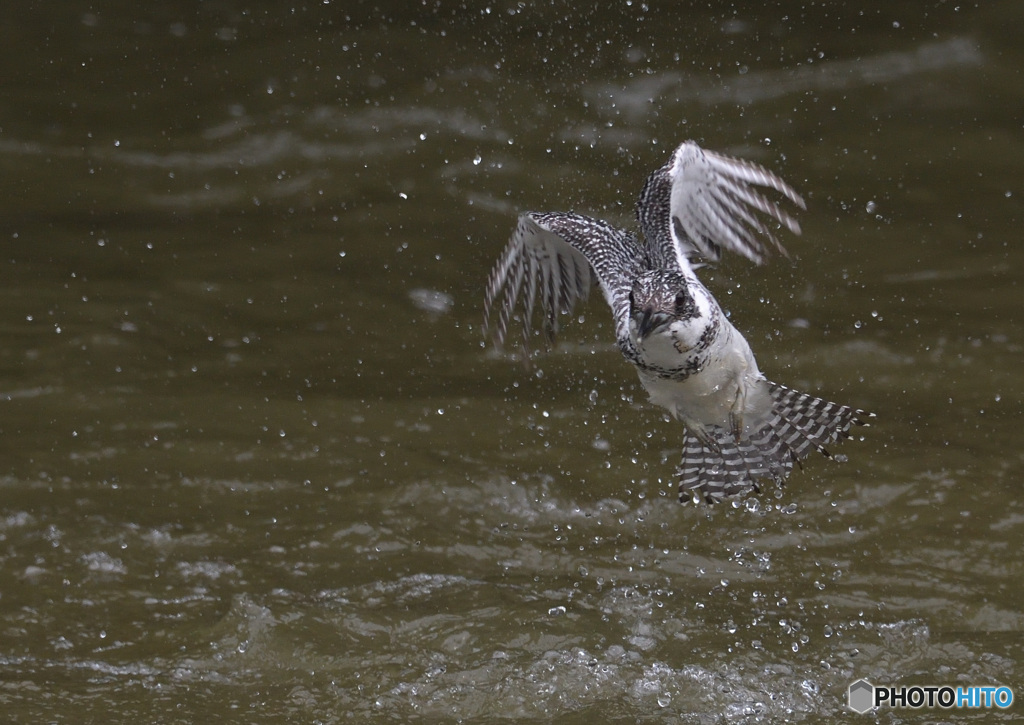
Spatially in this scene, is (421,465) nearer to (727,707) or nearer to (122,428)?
(122,428)

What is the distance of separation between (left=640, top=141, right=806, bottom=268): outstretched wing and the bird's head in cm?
24

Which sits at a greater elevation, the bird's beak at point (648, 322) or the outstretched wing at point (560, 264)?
the outstretched wing at point (560, 264)

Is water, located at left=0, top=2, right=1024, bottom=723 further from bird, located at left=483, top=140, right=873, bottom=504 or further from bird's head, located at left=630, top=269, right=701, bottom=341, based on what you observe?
bird's head, located at left=630, top=269, right=701, bottom=341

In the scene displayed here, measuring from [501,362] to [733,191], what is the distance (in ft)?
7.05

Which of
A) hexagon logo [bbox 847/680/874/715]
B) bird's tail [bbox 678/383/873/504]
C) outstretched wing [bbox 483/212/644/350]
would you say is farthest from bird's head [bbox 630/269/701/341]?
hexagon logo [bbox 847/680/874/715]

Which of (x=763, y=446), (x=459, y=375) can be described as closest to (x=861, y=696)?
(x=763, y=446)

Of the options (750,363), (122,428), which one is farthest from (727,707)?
(122,428)

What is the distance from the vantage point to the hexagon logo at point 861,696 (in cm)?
385

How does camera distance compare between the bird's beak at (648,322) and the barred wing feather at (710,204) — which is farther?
the barred wing feather at (710,204)

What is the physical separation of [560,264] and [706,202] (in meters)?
0.60

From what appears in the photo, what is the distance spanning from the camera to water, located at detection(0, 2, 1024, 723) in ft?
14.0

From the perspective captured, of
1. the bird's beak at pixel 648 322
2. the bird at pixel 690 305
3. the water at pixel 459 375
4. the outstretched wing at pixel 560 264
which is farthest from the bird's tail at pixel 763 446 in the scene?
the bird's beak at pixel 648 322

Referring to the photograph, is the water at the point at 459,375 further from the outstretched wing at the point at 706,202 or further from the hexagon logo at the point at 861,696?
the outstretched wing at the point at 706,202

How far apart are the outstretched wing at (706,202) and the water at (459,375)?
1.35 m
